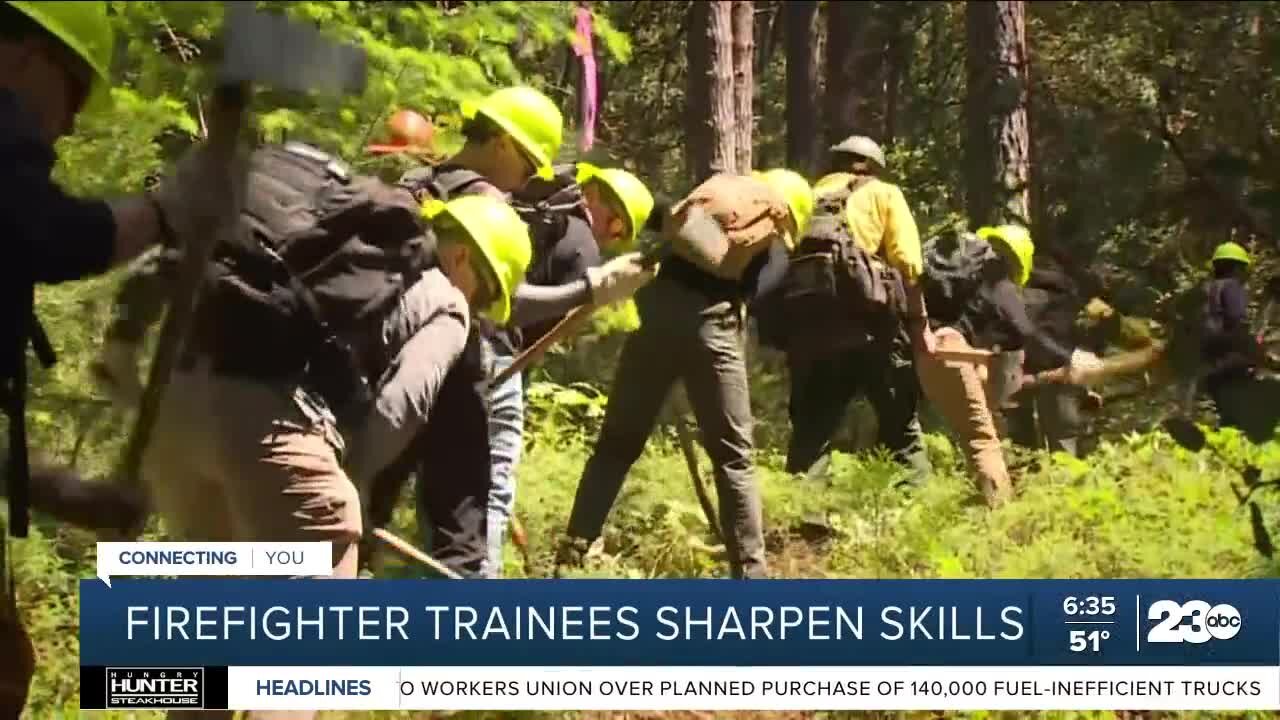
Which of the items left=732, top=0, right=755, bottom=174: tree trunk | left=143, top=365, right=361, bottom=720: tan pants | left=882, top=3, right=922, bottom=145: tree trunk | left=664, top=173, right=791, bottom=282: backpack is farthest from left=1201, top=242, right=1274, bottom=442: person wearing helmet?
left=882, top=3, right=922, bottom=145: tree trunk

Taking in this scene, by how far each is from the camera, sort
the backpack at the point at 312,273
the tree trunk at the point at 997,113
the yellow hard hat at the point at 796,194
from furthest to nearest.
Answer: the tree trunk at the point at 997,113 → the yellow hard hat at the point at 796,194 → the backpack at the point at 312,273

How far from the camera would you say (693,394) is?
5098mm

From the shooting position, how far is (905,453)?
6.36 metres

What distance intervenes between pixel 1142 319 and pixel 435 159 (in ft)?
8.26

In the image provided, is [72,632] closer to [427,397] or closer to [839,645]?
[427,397]

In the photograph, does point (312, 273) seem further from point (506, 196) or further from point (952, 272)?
point (952, 272)

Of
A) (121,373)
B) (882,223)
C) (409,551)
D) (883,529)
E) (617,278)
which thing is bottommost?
(883,529)

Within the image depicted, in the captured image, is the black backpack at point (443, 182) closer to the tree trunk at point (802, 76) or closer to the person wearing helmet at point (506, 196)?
the person wearing helmet at point (506, 196)

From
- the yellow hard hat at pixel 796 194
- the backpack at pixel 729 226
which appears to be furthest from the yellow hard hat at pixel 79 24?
the yellow hard hat at pixel 796 194

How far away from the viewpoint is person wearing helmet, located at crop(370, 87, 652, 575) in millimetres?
4090

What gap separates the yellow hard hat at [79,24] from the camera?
7.84 ft

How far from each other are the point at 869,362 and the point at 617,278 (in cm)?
190

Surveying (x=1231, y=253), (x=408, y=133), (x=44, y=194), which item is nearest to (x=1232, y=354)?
(x=1231, y=253)

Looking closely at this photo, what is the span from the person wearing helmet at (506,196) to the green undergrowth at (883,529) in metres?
0.35
